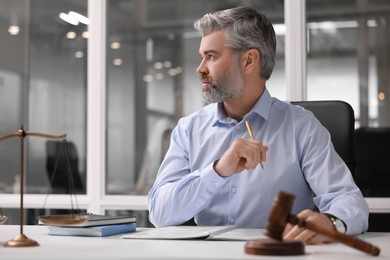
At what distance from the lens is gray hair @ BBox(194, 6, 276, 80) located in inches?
103

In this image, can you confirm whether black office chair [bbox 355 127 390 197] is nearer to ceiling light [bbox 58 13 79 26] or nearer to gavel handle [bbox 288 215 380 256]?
ceiling light [bbox 58 13 79 26]

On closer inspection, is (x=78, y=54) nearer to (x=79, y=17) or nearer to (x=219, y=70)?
(x=79, y=17)

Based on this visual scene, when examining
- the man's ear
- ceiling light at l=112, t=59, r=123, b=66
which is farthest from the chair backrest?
ceiling light at l=112, t=59, r=123, b=66

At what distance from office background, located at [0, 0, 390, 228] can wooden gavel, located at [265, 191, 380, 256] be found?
6.78 feet

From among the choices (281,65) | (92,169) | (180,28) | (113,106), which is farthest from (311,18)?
(92,169)

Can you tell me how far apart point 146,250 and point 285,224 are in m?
0.34

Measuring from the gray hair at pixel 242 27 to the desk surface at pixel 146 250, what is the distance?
1008mm

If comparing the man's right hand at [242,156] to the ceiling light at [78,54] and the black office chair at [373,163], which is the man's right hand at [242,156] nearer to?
the black office chair at [373,163]

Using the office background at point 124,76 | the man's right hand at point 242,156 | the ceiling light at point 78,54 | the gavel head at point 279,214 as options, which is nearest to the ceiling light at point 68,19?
the office background at point 124,76

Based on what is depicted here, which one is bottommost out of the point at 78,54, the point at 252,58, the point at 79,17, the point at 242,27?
the point at 252,58

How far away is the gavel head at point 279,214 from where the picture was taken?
1.42 meters

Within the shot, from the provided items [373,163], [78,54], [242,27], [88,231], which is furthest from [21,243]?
[78,54]

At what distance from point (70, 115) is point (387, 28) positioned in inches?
72.8

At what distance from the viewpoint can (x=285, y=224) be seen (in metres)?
1.45
